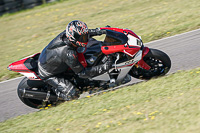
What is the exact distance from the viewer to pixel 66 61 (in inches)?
203

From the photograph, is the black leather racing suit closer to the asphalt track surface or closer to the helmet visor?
the helmet visor

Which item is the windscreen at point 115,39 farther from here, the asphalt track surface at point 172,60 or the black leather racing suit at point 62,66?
the asphalt track surface at point 172,60

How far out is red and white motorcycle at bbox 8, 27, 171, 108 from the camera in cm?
519

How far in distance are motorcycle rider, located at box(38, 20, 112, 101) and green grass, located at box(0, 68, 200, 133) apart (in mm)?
415

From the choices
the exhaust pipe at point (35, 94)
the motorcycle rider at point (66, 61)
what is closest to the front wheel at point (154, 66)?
the motorcycle rider at point (66, 61)

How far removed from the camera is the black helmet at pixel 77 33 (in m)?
4.83

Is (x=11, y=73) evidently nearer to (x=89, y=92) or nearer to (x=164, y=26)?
(x=89, y=92)

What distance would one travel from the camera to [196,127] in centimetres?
372

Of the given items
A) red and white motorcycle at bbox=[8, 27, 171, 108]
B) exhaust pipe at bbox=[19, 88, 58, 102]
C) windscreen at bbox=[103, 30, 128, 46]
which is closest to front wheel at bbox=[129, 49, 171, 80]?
red and white motorcycle at bbox=[8, 27, 171, 108]

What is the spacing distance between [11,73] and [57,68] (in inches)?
128

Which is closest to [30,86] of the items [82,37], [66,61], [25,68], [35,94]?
[35,94]

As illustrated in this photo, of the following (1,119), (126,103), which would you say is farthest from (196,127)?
(1,119)

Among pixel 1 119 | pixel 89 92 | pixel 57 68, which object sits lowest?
pixel 1 119

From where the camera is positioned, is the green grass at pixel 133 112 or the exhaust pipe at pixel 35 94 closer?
the green grass at pixel 133 112
